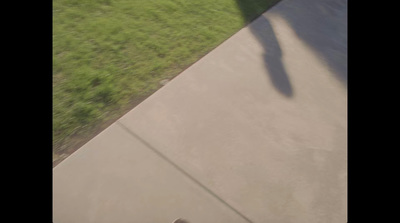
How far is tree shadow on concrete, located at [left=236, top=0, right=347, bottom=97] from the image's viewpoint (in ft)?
11.7


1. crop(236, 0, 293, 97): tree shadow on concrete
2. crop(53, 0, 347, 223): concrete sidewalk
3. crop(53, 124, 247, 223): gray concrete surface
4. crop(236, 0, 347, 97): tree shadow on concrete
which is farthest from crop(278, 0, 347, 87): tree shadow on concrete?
crop(53, 124, 247, 223): gray concrete surface

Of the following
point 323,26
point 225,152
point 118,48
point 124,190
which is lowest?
point 323,26

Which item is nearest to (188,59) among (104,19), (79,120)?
(104,19)

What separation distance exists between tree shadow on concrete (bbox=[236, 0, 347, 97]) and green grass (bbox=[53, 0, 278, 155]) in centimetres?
30

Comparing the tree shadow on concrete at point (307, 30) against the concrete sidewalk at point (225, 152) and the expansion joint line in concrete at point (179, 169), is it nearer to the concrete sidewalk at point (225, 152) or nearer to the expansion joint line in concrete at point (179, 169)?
the concrete sidewalk at point (225, 152)

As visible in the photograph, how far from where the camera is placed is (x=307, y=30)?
437 centimetres

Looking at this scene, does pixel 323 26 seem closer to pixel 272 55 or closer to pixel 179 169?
pixel 272 55

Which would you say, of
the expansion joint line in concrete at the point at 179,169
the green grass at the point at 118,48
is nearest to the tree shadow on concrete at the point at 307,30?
the green grass at the point at 118,48

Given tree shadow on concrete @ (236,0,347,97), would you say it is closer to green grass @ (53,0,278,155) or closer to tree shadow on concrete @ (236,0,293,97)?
tree shadow on concrete @ (236,0,293,97)

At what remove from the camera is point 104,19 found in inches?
136

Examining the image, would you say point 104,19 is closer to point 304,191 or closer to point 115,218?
point 115,218

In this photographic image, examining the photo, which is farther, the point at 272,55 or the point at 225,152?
the point at 272,55

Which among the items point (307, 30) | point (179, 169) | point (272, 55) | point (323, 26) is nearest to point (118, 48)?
point (179, 169)

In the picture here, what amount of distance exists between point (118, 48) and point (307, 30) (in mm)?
2858
